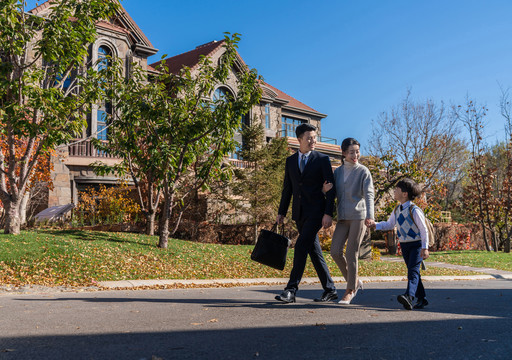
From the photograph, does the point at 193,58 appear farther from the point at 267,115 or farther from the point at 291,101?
the point at 291,101

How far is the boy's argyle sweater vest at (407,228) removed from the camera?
240 inches

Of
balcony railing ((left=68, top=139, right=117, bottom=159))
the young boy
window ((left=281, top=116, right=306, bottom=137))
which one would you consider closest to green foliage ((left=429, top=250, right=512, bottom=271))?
the young boy

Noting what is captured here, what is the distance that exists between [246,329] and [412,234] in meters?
2.82

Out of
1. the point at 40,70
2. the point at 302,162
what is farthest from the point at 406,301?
the point at 40,70

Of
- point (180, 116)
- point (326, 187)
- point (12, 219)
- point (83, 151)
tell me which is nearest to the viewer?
point (326, 187)

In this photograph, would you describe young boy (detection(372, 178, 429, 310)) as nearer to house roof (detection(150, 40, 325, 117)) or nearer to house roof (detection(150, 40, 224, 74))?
house roof (detection(150, 40, 325, 117))

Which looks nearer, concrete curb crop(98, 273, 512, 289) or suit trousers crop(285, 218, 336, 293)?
suit trousers crop(285, 218, 336, 293)

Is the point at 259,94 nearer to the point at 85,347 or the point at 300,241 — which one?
the point at 300,241

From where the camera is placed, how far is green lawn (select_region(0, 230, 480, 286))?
374 inches

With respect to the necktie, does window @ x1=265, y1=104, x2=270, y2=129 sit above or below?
above

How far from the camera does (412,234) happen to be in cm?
611

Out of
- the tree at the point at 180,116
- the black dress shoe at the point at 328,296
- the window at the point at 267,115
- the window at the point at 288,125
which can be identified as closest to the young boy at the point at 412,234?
the black dress shoe at the point at 328,296

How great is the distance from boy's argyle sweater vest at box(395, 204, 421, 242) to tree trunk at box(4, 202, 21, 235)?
9766mm

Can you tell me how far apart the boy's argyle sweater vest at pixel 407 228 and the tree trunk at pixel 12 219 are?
32.0 feet
